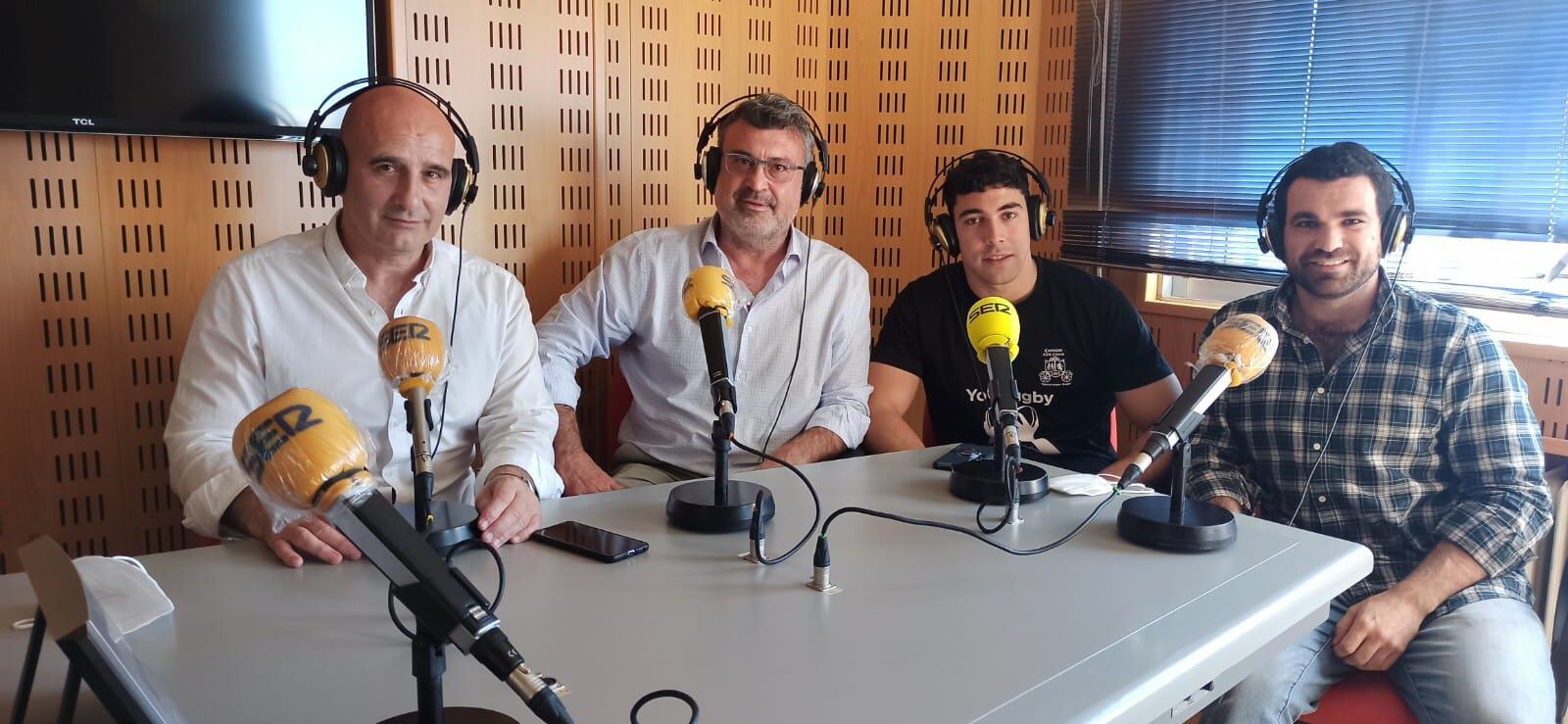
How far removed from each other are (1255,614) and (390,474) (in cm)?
154

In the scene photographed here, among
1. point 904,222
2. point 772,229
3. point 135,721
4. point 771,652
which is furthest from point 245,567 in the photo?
point 904,222

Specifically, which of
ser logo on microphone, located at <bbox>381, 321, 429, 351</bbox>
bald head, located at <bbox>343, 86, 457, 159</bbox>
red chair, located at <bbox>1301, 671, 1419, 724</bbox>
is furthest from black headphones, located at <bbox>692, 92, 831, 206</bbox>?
red chair, located at <bbox>1301, 671, 1419, 724</bbox>

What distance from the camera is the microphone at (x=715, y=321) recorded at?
57.5 inches

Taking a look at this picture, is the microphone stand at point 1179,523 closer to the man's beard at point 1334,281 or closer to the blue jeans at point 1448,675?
the blue jeans at point 1448,675

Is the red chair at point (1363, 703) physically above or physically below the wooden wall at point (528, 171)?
below

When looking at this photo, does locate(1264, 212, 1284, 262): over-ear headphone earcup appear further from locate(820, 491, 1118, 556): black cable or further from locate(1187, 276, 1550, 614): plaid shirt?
locate(820, 491, 1118, 556): black cable

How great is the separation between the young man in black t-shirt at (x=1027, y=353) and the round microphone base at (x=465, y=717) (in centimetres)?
171

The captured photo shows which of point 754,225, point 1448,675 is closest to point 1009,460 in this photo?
point 1448,675

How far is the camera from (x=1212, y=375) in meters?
1.48

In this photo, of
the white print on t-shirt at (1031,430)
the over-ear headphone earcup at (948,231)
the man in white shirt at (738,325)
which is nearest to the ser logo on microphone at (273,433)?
the man in white shirt at (738,325)

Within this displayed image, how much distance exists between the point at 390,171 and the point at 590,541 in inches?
38.2

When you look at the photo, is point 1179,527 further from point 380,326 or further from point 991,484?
point 380,326

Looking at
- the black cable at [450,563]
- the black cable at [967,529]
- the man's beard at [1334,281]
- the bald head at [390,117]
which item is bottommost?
the black cable at [967,529]

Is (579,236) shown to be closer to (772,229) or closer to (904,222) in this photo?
(772,229)
